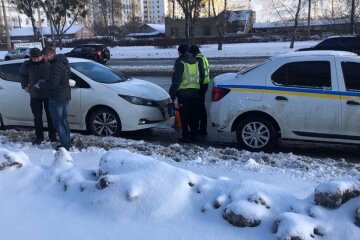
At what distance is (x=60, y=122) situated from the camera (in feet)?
23.5

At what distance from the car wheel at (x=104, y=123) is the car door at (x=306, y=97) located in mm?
2882

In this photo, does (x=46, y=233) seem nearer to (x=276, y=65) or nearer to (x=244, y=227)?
(x=244, y=227)

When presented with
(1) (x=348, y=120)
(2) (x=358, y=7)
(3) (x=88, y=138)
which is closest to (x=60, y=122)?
(3) (x=88, y=138)

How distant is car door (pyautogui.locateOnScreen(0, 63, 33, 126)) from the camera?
9.03 meters

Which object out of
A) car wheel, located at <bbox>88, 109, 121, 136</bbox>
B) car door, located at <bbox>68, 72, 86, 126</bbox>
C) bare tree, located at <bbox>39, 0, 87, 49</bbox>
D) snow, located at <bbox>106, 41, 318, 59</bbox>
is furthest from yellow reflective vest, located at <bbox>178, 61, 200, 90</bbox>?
bare tree, located at <bbox>39, 0, 87, 49</bbox>

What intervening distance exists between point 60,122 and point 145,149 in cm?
134

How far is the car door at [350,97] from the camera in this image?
677cm

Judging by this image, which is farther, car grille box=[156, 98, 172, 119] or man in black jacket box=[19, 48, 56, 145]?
car grille box=[156, 98, 172, 119]

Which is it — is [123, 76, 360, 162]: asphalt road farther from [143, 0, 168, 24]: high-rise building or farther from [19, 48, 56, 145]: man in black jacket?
[143, 0, 168, 24]: high-rise building

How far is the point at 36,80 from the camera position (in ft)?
25.1

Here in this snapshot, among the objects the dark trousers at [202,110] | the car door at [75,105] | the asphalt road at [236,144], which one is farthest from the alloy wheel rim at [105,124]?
the dark trousers at [202,110]

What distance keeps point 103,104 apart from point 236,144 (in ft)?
8.08

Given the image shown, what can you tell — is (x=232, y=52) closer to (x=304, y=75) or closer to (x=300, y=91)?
(x=304, y=75)

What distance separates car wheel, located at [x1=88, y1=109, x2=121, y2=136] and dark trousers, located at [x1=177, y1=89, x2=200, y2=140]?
1178mm
